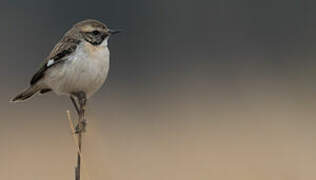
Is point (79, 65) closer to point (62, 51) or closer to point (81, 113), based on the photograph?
point (62, 51)

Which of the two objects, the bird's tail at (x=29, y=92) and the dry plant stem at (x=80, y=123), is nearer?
the dry plant stem at (x=80, y=123)

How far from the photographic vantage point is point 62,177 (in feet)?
26.7

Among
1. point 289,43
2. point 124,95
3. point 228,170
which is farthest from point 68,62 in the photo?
point 289,43

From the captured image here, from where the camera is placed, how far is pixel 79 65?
5.42 meters

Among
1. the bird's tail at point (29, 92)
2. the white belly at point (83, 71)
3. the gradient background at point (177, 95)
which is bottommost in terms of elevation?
the gradient background at point (177, 95)

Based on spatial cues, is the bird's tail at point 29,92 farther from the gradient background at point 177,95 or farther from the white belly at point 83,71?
the gradient background at point 177,95

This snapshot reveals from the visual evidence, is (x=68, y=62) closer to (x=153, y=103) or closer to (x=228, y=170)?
(x=228, y=170)

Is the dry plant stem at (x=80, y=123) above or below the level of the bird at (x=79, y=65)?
below

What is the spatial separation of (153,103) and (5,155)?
2741 millimetres

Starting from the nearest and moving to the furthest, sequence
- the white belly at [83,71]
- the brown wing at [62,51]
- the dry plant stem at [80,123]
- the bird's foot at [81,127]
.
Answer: the dry plant stem at [80,123] → the bird's foot at [81,127] → the white belly at [83,71] → the brown wing at [62,51]

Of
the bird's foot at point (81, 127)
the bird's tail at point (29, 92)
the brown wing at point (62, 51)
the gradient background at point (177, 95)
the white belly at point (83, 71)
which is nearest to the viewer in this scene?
the bird's foot at point (81, 127)

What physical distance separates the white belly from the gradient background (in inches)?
9.5

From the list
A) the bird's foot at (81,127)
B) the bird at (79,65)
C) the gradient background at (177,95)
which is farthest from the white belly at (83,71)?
the bird's foot at (81,127)

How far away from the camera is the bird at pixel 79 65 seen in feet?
17.6
